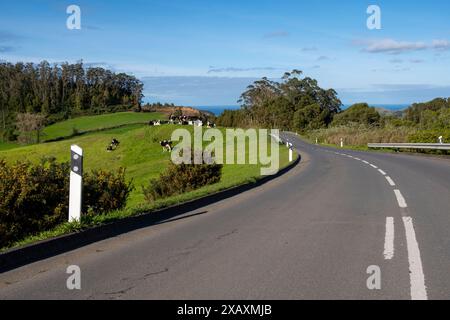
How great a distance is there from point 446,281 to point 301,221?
14.8 feet

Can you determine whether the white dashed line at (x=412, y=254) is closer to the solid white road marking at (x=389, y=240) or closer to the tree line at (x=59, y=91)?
the solid white road marking at (x=389, y=240)

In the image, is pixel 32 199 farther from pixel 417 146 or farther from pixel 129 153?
pixel 129 153

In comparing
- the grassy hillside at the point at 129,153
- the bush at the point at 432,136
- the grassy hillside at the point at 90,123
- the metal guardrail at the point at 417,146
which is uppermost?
the grassy hillside at the point at 90,123

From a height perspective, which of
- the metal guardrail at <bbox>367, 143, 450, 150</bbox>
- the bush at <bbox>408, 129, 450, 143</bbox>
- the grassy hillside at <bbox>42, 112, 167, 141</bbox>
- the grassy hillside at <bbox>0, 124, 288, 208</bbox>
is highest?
the grassy hillside at <bbox>42, 112, 167, 141</bbox>

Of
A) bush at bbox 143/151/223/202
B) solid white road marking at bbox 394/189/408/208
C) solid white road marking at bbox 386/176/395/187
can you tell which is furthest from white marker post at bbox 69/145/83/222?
solid white road marking at bbox 386/176/395/187

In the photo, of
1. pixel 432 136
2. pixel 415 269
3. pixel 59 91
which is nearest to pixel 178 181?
pixel 415 269

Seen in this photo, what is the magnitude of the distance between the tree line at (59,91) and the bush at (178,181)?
120 meters

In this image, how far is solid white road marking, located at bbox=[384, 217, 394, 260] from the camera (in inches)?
299

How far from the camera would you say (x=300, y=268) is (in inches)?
267

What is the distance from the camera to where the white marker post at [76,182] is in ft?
30.0

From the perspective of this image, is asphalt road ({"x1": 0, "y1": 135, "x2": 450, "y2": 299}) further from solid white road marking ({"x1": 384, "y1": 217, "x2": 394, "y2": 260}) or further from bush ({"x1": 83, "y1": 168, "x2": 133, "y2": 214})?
bush ({"x1": 83, "y1": 168, "x2": 133, "y2": 214})

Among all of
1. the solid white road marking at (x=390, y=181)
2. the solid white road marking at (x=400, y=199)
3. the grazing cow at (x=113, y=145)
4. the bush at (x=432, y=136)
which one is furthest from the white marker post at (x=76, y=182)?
the grazing cow at (x=113, y=145)

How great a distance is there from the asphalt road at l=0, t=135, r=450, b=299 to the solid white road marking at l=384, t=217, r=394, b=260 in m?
0.01
